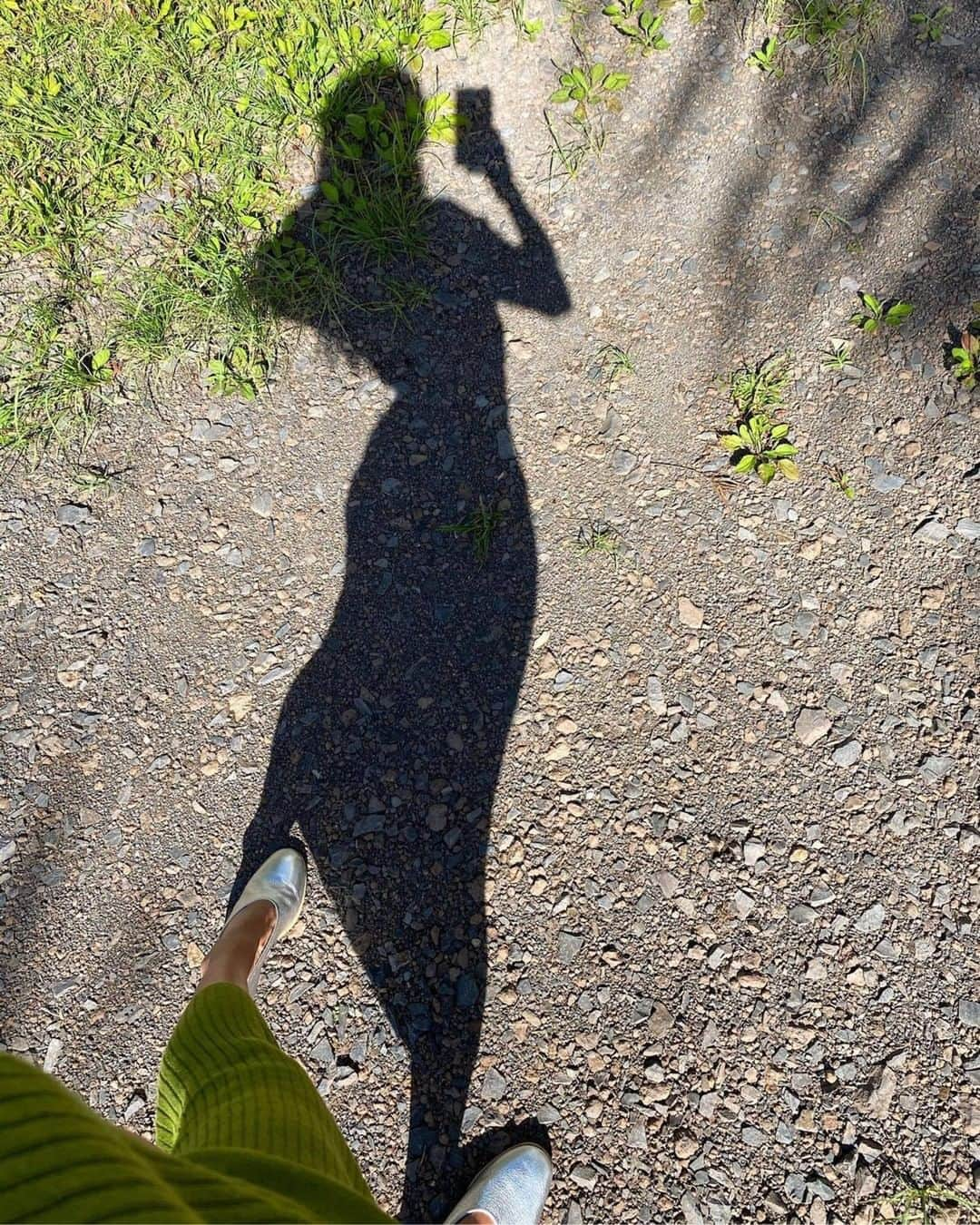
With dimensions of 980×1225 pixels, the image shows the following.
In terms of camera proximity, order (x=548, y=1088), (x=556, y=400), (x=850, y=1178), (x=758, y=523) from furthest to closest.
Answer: (x=556, y=400) < (x=758, y=523) < (x=548, y=1088) < (x=850, y=1178)

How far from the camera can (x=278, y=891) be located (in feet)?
8.07

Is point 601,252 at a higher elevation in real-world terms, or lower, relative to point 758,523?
higher

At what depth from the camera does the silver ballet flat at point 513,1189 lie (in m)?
2.03

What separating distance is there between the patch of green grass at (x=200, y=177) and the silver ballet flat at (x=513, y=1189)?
9.67ft

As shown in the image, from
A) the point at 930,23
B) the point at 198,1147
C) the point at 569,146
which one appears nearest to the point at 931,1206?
the point at 198,1147

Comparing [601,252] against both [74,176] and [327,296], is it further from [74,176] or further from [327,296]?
[74,176]

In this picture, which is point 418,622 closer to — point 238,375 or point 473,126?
point 238,375

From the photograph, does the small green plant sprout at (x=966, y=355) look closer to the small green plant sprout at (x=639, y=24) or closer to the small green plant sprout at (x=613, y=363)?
the small green plant sprout at (x=613, y=363)

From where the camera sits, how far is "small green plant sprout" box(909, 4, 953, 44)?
135 inches

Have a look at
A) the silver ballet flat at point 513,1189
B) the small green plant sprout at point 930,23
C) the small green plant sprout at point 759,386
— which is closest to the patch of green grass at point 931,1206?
the silver ballet flat at point 513,1189

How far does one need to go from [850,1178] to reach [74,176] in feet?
15.9

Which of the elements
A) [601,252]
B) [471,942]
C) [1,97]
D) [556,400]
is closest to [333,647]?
[471,942]

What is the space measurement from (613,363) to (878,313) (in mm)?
1015

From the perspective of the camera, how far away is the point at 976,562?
2.68 metres
